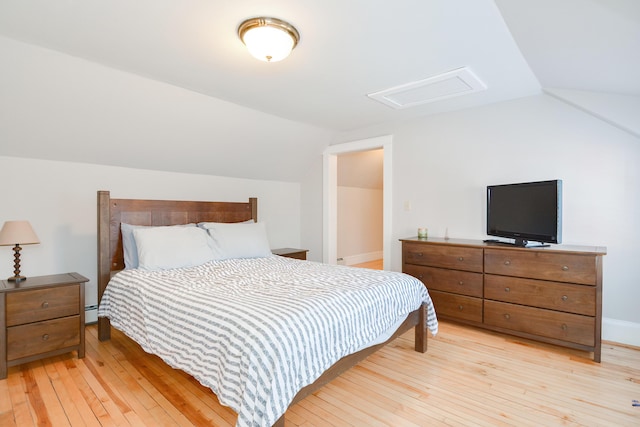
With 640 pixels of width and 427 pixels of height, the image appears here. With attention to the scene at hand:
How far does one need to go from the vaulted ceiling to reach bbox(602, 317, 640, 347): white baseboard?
182 centimetres

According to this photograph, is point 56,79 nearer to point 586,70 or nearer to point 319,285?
point 319,285

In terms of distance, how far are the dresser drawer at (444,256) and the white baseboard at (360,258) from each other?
2.63 m

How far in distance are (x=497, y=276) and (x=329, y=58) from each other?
2262mm

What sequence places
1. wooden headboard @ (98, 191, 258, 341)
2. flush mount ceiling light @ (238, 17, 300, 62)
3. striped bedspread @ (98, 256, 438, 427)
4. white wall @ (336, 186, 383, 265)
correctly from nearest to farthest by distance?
1. striped bedspread @ (98, 256, 438, 427)
2. flush mount ceiling light @ (238, 17, 300, 62)
3. wooden headboard @ (98, 191, 258, 341)
4. white wall @ (336, 186, 383, 265)

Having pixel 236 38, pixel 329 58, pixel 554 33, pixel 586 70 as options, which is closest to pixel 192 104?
pixel 236 38

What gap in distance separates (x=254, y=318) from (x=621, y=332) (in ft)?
9.97

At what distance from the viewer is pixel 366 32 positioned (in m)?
1.90

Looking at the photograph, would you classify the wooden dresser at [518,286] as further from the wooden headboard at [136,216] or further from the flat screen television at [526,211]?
the wooden headboard at [136,216]

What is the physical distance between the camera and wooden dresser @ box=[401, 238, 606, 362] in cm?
238

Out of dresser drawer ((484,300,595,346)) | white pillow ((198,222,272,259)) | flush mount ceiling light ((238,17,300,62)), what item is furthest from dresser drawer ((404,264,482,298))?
flush mount ceiling light ((238,17,300,62))

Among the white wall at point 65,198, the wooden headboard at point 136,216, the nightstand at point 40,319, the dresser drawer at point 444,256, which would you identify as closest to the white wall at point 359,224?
the wooden headboard at point 136,216

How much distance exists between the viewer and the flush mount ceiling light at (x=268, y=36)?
1775 mm

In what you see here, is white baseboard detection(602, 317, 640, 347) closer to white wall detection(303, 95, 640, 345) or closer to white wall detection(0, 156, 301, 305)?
white wall detection(303, 95, 640, 345)

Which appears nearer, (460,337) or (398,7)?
(398,7)
